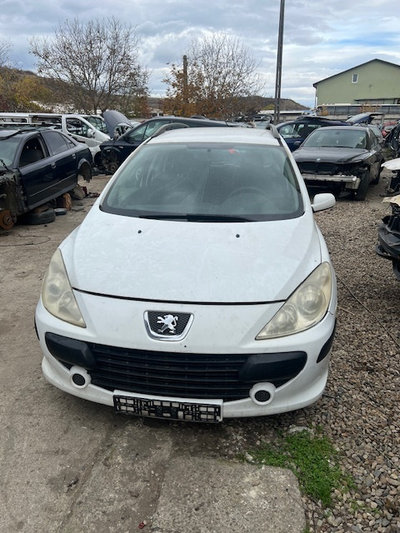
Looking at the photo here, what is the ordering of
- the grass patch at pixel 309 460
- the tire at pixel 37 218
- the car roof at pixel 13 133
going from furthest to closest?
the tire at pixel 37 218 < the car roof at pixel 13 133 < the grass patch at pixel 309 460

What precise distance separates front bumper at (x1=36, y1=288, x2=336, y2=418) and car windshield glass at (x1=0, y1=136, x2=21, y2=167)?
18.7ft

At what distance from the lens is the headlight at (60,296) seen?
2446 mm

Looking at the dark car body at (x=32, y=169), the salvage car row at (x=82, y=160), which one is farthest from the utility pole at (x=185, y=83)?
the dark car body at (x=32, y=169)

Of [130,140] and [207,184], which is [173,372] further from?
[130,140]

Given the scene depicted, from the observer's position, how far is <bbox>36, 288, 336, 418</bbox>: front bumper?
222cm

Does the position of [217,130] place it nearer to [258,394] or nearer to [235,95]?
[258,394]

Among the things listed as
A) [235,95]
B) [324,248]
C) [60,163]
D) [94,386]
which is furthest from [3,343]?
[235,95]

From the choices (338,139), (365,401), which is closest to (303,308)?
(365,401)

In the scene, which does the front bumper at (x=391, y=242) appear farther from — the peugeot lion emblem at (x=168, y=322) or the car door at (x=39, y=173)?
the car door at (x=39, y=173)

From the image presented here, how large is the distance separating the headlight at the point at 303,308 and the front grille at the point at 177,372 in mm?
191

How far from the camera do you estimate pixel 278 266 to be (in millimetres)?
2537

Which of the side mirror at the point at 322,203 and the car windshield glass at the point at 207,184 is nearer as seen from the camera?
the car windshield glass at the point at 207,184

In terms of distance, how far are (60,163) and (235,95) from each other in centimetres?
2009

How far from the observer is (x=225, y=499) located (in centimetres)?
213
